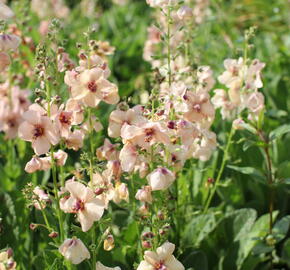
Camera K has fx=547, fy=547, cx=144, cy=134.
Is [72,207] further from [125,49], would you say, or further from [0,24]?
[125,49]

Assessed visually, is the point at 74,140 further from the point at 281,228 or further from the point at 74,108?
the point at 281,228

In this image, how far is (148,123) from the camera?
1347mm

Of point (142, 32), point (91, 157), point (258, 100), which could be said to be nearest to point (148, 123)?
point (91, 157)

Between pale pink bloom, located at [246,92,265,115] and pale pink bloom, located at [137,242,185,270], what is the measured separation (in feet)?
2.33

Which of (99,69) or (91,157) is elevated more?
(99,69)

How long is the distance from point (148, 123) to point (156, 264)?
353 millimetres

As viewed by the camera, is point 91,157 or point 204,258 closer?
point 91,157

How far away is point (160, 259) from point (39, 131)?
1.43 ft

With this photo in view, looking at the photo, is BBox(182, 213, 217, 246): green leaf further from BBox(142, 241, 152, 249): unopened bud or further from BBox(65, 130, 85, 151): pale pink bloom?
BBox(65, 130, 85, 151): pale pink bloom

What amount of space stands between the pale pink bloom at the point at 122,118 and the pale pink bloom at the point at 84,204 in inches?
9.5

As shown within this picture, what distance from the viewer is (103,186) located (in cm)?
142

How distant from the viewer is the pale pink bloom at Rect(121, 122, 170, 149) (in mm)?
1338

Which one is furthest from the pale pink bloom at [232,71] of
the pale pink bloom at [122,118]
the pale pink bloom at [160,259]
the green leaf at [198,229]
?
the pale pink bloom at [160,259]

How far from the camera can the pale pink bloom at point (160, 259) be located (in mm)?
1356
